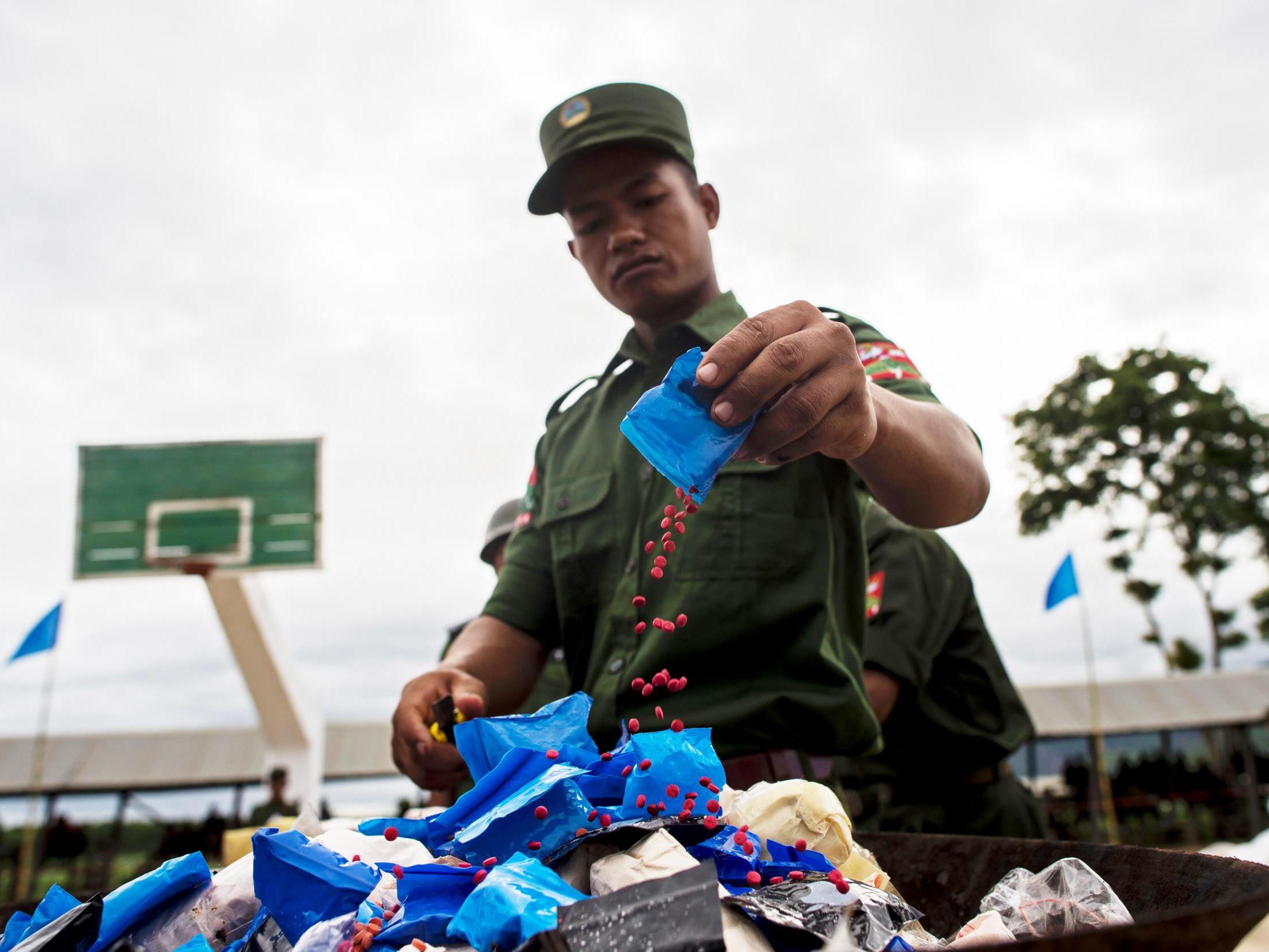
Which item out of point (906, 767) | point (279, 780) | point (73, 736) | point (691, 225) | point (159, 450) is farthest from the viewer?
point (73, 736)

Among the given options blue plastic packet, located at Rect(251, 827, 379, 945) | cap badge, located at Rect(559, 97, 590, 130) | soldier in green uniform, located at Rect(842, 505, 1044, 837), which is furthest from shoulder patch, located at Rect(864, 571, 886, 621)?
blue plastic packet, located at Rect(251, 827, 379, 945)

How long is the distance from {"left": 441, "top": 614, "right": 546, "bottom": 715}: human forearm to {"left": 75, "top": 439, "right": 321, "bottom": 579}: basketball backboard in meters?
7.82

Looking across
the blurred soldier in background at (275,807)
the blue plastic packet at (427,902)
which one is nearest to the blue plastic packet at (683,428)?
the blue plastic packet at (427,902)

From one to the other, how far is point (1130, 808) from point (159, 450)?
11.9m

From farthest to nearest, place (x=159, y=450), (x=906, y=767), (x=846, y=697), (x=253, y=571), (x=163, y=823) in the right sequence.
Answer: (x=163, y=823)
(x=159, y=450)
(x=253, y=571)
(x=906, y=767)
(x=846, y=697)

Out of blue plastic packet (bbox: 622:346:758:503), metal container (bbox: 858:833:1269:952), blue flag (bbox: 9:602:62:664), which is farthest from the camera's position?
blue flag (bbox: 9:602:62:664)

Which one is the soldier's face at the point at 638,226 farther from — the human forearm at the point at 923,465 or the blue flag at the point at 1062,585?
the blue flag at the point at 1062,585

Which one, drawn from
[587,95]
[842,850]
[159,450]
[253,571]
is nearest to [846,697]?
[842,850]

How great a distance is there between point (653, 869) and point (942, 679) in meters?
2.90

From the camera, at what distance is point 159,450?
31.8 ft

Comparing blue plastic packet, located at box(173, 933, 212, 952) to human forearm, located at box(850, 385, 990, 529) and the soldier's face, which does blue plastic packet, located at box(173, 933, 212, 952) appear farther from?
the soldier's face

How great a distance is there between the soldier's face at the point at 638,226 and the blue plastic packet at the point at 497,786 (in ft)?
3.43

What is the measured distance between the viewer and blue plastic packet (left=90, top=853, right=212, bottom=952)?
0.97 m

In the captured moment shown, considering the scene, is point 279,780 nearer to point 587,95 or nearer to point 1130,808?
point 587,95
